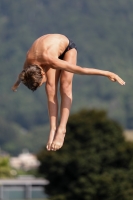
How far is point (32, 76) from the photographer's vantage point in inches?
695

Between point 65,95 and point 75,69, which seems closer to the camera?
point 75,69

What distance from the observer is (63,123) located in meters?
18.8

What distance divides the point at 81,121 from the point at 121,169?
219 inches

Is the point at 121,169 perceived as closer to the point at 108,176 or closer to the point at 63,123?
the point at 108,176

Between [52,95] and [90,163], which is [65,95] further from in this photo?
[90,163]

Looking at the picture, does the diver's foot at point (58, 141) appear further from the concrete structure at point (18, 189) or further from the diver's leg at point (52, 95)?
the concrete structure at point (18, 189)

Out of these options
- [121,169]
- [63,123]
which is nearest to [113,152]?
[121,169]

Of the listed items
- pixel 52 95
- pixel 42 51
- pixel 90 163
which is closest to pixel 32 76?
pixel 42 51

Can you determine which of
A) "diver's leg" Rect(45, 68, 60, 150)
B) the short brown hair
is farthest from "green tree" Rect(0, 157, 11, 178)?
the short brown hair

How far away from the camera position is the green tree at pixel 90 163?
2857 inches

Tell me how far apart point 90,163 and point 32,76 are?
188 ft

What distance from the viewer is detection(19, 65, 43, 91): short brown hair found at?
17.6 metres

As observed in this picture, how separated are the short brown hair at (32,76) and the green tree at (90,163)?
54.6 m

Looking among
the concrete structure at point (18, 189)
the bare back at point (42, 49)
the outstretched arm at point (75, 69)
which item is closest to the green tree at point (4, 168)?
the concrete structure at point (18, 189)
